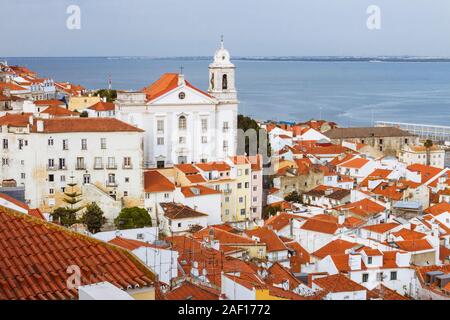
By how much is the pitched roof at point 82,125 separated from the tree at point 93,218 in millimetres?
1458

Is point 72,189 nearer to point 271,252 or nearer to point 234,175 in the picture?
point 234,175

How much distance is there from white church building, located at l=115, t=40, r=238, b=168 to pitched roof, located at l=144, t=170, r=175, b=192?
1.85 metres

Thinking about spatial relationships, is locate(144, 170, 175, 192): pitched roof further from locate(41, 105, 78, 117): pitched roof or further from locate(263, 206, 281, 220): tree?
locate(41, 105, 78, 117): pitched roof

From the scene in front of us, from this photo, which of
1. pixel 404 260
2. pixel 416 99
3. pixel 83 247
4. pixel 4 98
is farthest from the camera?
pixel 416 99

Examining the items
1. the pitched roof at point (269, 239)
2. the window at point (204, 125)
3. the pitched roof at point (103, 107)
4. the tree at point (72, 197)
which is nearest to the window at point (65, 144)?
the tree at point (72, 197)

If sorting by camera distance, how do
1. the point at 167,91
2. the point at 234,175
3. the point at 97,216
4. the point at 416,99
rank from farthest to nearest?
the point at 416,99, the point at 167,91, the point at 234,175, the point at 97,216

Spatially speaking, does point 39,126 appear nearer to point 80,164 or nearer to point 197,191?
point 80,164

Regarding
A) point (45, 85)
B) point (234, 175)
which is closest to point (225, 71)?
point (234, 175)

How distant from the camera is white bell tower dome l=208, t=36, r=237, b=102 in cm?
1750

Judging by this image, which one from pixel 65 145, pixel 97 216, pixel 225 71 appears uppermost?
pixel 225 71

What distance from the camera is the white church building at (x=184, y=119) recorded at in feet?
54.7

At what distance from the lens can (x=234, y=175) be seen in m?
14.6

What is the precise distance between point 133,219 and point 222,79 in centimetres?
608
